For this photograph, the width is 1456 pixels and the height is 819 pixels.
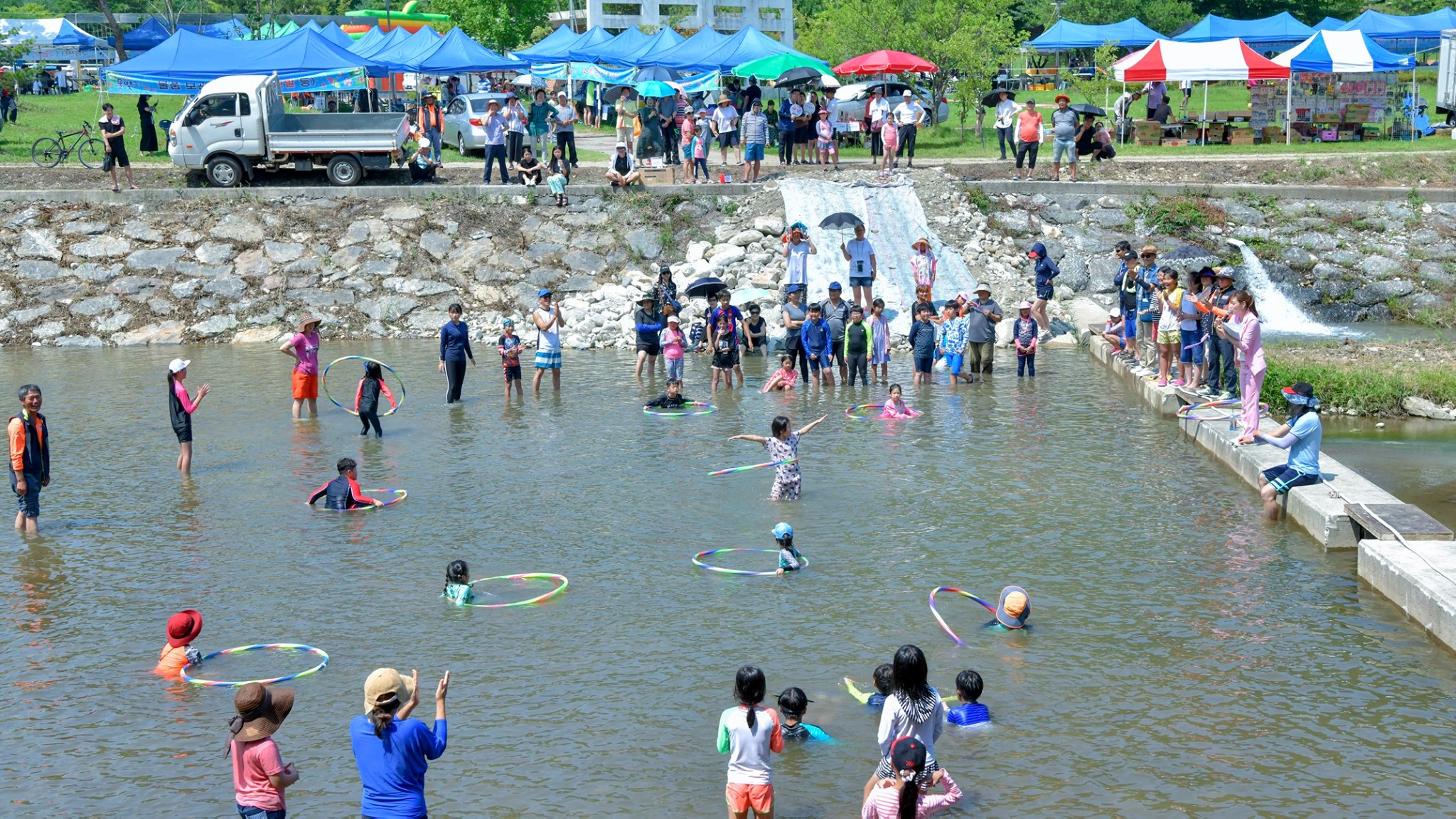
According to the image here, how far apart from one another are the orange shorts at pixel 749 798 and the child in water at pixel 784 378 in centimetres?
1574

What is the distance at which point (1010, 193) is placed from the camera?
115 feet

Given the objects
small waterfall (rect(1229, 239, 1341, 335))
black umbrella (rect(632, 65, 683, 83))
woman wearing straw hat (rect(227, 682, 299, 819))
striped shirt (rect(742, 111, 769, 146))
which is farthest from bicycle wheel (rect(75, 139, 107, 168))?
woman wearing straw hat (rect(227, 682, 299, 819))

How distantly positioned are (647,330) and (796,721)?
15.0m

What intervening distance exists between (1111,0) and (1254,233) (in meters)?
48.5

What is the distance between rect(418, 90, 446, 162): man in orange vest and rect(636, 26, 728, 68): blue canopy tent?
10774mm

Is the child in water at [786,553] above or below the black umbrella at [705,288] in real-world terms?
below

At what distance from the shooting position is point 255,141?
34.8m

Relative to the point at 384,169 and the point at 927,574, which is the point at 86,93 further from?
the point at 927,574

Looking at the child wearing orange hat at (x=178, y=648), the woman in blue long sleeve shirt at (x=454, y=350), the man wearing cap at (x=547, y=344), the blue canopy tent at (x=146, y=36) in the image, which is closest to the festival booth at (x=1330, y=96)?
the man wearing cap at (x=547, y=344)

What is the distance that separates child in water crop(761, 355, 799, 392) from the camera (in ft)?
78.8

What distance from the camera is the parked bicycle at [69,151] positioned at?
39094 millimetres

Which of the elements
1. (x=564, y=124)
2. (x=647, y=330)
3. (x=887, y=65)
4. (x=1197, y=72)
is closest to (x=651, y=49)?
(x=887, y=65)

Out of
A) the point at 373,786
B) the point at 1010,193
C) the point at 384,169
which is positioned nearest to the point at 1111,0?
the point at 1010,193

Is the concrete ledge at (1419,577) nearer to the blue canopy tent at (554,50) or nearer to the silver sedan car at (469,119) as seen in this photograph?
the silver sedan car at (469,119)
